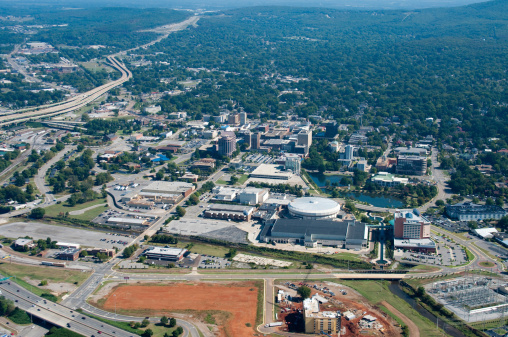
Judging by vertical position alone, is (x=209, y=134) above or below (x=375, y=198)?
above

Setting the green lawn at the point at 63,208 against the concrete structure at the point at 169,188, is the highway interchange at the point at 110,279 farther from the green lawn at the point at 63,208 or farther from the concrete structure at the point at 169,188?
the concrete structure at the point at 169,188

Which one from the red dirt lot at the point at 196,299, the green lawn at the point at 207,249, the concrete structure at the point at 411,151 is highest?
the concrete structure at the point at 411,151

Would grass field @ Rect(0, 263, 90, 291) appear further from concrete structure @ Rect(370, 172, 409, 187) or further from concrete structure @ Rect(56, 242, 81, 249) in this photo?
concrete structure @ Rect(370, 172, 409, 187)

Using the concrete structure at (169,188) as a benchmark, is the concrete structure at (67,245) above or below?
below

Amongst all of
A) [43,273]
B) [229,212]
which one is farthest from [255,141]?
[43,273]

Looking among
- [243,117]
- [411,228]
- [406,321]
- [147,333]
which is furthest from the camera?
[243,117]

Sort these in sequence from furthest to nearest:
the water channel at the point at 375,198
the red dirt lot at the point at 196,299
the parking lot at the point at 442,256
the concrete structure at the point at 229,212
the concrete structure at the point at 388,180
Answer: the concrete structure at the point at 388,180
the water channel at the point at 375,198
the concrete structure at the point at 229,212
the parking lot at the point at 442,256
the red dirt lot at the point at 196,299

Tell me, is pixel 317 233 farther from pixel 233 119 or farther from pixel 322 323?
pixel 233 119

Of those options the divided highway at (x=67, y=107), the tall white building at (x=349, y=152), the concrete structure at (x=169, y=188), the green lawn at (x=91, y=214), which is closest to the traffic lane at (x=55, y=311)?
the green lawn at (x=91, y=214)
